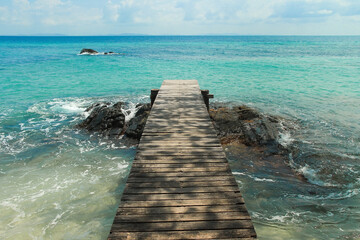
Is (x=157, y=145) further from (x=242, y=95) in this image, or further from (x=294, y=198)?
→ (x=242, y=95)

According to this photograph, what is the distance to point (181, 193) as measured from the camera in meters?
4.54

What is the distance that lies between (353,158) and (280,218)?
5.29m

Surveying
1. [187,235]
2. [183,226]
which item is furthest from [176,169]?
[187,235]

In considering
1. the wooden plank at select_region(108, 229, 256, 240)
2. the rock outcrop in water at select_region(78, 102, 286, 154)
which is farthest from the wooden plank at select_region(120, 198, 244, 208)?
the rock outcrop in water at select_region(78, 102, 286, 154)

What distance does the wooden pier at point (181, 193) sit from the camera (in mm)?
3727

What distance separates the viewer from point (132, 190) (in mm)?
4617

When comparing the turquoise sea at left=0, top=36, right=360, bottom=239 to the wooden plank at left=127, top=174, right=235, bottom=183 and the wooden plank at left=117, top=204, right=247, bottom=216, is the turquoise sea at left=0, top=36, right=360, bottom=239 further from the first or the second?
the wooden plank at left=117, top=204, right=247, bottom=216

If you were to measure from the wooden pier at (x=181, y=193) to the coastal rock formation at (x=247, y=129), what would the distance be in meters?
3.98

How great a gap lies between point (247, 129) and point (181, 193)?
739cm

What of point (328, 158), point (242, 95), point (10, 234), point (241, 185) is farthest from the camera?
point (242, 95)

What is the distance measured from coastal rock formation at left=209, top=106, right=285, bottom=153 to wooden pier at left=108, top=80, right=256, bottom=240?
3978 mm

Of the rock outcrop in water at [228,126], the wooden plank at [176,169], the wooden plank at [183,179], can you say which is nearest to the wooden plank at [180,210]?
the wooden plank at [183,179]

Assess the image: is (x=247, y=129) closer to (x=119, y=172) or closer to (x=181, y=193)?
(x=119, y=172)

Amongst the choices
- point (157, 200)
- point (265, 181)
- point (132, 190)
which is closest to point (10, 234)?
point (132, 190)
